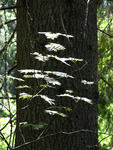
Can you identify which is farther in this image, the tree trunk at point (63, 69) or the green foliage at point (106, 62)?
the green foliage at point (106, 62)

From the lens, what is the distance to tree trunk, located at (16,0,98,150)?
68.8 inches

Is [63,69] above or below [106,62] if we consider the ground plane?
above

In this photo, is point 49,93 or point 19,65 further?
point 19,65

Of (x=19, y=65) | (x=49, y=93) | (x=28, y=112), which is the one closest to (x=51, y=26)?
(x=19, y=65)

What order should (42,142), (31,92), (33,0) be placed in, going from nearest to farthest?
(42,142), (31,92), (33,0)

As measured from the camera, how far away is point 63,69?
1.84 meters

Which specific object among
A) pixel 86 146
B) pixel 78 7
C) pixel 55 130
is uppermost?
pixel 78 7

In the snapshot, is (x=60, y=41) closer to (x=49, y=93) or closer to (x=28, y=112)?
(x=49, y=93)

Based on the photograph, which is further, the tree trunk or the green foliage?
the green foliage

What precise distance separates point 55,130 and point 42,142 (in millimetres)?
126

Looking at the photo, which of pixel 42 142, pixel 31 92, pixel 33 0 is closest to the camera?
pixel 42 142

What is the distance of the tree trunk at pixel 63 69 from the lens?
1748 mm

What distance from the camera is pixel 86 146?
5.89 ft

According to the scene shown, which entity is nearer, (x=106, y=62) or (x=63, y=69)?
(x=63, y=69)
